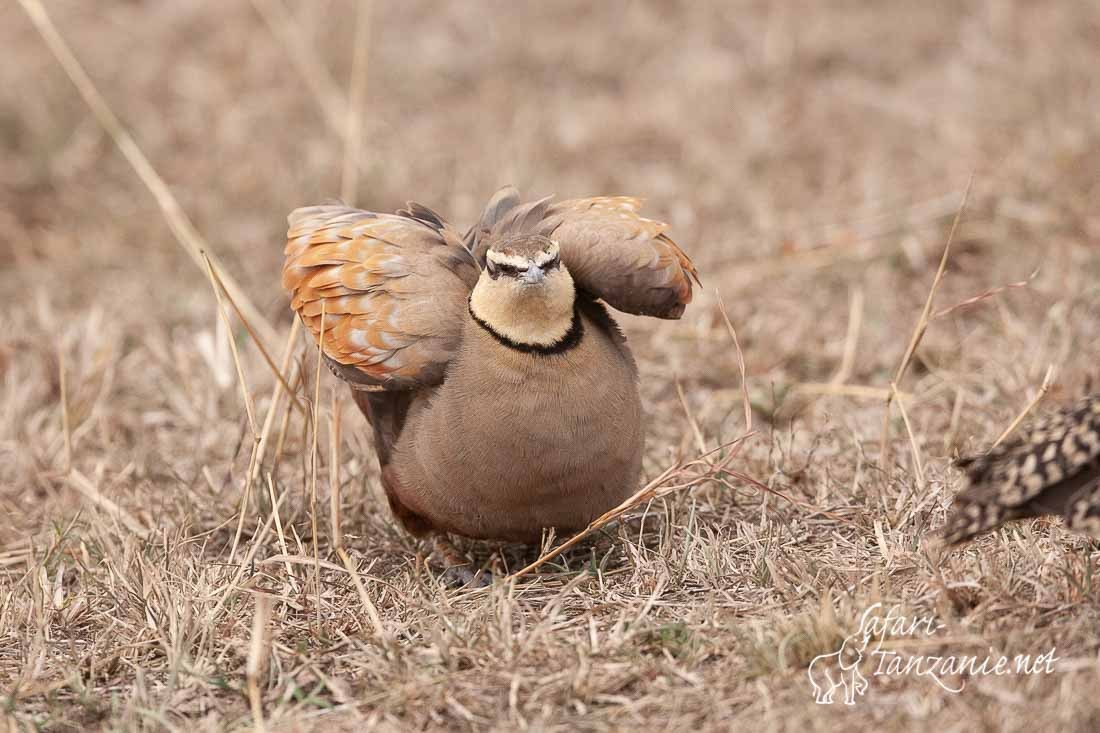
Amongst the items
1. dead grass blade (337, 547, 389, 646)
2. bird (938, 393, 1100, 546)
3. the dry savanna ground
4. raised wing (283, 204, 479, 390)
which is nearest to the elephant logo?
the dry savanna ground

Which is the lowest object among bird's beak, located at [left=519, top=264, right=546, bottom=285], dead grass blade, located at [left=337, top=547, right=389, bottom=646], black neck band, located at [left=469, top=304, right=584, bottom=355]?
dead grass blade, located at [left=337, top=547, right=389, bottom=646]

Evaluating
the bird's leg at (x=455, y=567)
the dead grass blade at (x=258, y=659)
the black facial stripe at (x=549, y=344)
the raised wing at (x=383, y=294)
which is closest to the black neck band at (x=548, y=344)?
the black facial stripe at (x=549, y=344)

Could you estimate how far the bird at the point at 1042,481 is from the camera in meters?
3.22

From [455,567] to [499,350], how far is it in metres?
0.85

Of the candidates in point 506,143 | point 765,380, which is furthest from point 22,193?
point 765,380

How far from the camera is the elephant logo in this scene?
311cm

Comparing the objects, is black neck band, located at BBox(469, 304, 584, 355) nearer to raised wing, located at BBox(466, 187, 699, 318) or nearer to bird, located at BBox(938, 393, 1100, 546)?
raised wing, located at BBox(466, 187, 699, 318)

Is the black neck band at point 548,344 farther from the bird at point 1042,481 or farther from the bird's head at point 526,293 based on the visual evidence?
the bird at point 1042,481

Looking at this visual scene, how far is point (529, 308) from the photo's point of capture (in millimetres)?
3658

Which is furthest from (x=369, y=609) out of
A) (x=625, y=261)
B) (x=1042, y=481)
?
(x=1042, y=481)

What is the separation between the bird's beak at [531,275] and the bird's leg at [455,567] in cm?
98

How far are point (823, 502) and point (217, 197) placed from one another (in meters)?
4.70

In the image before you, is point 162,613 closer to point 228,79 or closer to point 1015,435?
point 1015,435

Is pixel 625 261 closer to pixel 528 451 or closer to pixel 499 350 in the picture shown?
pixel 499 350
